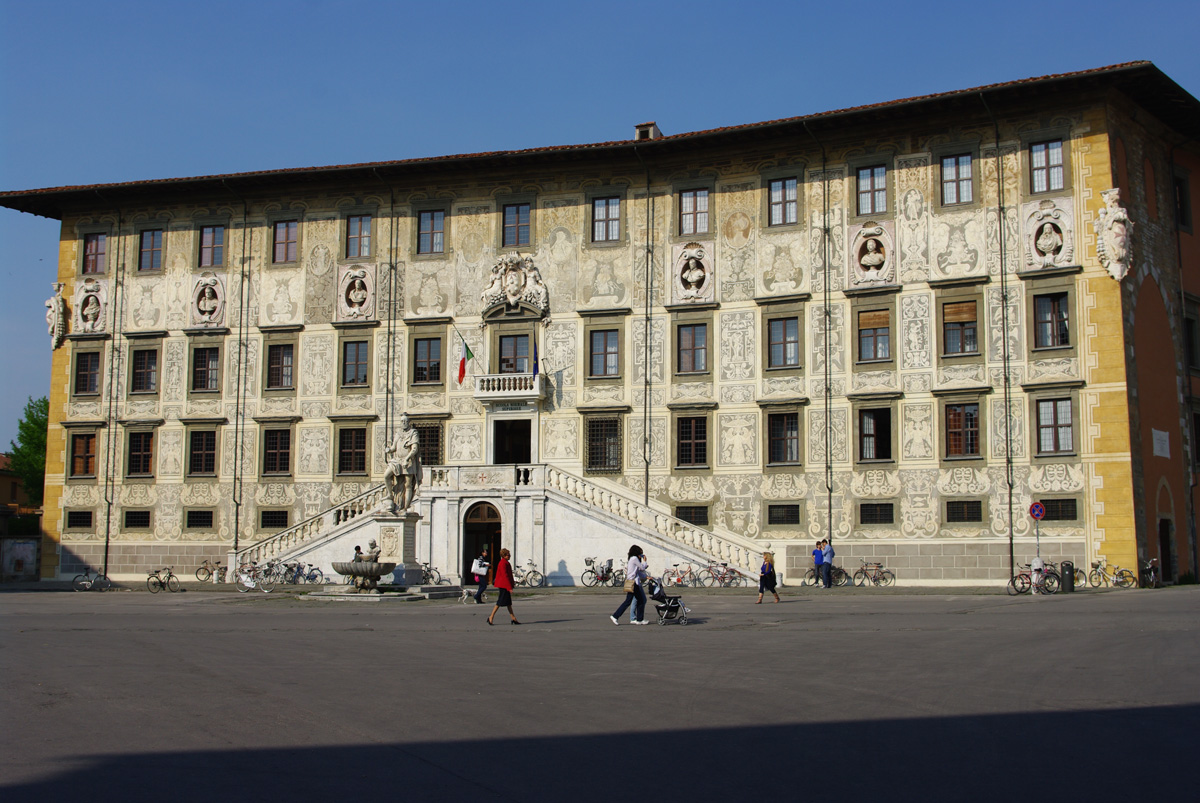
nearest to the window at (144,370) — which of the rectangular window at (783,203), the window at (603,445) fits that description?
the window at (603,445)

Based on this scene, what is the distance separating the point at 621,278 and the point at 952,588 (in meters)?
14.7

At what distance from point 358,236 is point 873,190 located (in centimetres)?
1826

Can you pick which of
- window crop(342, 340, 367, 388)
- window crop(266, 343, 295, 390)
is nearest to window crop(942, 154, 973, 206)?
window crop(342, 340, 367, 388)

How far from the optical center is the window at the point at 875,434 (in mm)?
35938

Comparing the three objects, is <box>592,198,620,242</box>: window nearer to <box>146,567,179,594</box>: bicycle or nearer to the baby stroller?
<box>146,567,179,594</box>: bicycle

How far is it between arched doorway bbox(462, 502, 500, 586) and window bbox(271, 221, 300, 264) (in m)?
12.1

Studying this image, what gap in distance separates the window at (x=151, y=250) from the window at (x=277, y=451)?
26.8ft

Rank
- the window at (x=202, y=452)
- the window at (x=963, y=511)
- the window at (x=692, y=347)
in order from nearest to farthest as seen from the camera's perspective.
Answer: the window at (x=963, y=511) < the window at (x=692, y=347) < the window at (x=202, y=452)

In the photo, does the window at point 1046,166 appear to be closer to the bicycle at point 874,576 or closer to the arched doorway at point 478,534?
the bicycle at point 874,576

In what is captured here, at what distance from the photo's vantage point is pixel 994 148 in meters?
34.9

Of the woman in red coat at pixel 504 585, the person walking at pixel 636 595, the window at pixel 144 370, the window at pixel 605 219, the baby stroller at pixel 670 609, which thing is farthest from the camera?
the window at pixel 144 370

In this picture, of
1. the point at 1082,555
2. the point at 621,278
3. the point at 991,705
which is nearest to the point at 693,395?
the point at 621,278

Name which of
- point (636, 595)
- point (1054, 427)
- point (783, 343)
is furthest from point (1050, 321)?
point (636, 595)

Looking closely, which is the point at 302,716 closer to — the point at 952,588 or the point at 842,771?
the point at 842,771
